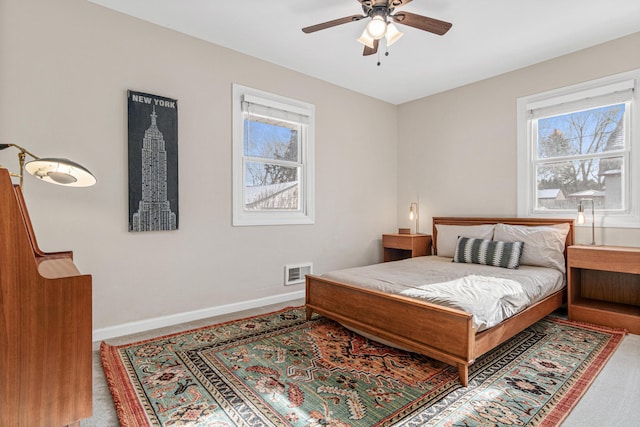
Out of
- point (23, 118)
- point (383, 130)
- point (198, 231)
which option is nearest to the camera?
point (23, 118)

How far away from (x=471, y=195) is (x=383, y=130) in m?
1.56

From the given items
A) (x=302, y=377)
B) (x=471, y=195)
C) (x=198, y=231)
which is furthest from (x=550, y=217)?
(x=198, y=231)

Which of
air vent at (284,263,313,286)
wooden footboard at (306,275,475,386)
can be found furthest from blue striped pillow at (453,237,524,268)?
air vent at (284,263,313,286)

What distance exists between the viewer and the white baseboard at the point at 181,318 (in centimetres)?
272

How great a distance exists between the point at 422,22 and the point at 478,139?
2.29 metres

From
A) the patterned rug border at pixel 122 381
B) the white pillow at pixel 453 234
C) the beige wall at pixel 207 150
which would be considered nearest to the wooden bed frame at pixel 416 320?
the white pillow at pixel 453 234

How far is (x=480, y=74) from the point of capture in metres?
4.05

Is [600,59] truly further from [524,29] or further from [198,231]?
[198,231]

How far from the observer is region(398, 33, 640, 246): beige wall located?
11.0ft

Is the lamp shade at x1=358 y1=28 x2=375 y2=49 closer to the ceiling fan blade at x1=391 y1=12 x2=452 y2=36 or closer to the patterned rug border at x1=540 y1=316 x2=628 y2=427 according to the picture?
the ceiling fan blade at x1=391 y1=12 x2=452 y2=36

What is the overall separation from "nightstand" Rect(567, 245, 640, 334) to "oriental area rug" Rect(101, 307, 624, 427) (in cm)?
18

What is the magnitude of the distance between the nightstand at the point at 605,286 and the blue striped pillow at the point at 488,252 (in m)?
0.46

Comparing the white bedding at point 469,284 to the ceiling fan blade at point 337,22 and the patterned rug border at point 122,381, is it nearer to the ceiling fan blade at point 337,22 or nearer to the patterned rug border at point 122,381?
the patterned rug border at point 122,381

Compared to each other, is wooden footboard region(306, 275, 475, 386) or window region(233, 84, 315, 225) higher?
window region(233, 84, 315, 225)
